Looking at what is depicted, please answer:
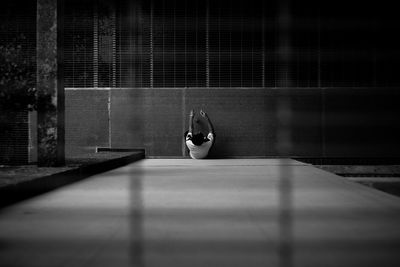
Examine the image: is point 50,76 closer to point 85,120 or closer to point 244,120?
point 85,120

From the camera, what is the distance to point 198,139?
40.5 feet

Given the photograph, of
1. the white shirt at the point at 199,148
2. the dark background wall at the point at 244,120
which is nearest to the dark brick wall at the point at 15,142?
the dark background wall at the point at 244,120

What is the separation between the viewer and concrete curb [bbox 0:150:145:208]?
493 centimetres

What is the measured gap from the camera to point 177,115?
515 inches

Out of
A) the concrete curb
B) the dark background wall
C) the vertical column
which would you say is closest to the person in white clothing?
the dark background wall

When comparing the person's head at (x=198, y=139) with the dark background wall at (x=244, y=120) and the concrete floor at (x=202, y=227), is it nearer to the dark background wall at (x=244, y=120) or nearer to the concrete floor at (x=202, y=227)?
the dark background wall at (x=244, y=120)

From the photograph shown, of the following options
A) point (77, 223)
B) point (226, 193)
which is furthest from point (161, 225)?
point (226, 193)

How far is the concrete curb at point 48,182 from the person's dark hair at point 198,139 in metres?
3.10

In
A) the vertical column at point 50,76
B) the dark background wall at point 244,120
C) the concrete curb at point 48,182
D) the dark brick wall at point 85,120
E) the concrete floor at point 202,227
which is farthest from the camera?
the dark brick wall at point 85,120

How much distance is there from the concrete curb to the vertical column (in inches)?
20.0

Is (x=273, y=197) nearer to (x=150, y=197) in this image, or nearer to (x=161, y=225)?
(x=150, y=197)

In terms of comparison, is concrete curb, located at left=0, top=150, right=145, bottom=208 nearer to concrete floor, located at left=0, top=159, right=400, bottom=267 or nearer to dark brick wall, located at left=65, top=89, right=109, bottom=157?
concrete floor, located at left=0, top=159, right=400, bottom=267

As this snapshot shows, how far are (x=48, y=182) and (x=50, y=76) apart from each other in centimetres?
220

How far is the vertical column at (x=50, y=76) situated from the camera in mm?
7680
